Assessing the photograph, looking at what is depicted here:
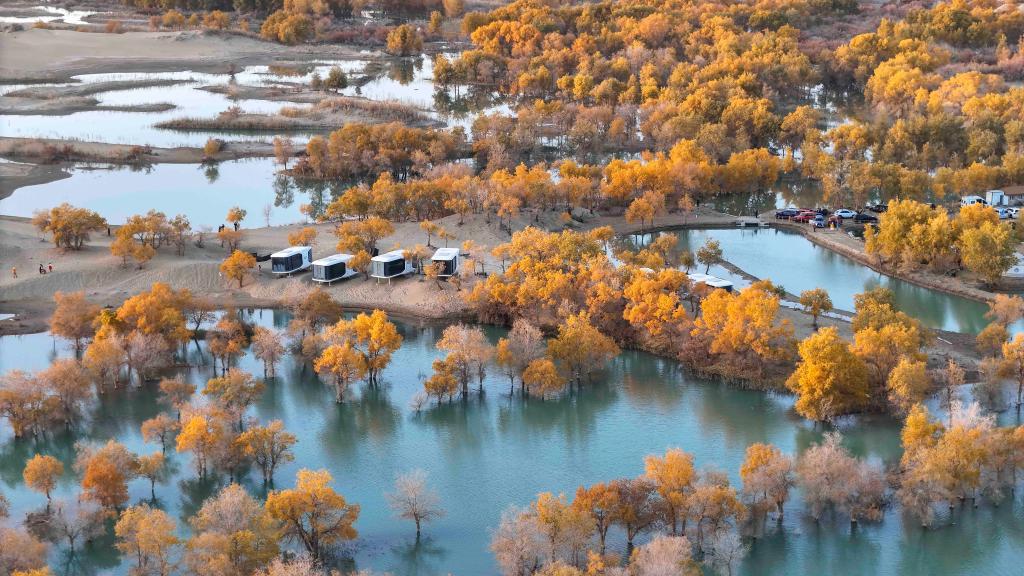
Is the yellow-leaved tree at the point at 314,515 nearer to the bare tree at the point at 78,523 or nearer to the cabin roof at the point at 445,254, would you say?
the bare tree at the point at 78,523

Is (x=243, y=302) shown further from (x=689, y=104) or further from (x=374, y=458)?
(x=689, y=104)

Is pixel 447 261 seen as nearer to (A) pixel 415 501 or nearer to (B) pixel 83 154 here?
(A) pixel 415 501

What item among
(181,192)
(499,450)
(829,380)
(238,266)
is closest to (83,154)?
(181,192)

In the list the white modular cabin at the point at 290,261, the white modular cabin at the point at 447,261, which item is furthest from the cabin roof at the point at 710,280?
the white modular cabin at the point at 290,261

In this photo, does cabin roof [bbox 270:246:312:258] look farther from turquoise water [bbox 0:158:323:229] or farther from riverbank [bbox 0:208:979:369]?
turquoise water [bbox 0:158:323:229]

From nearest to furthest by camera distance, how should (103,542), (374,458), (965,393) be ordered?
1. (103,542)
2. (374,458)
3. (965,393)

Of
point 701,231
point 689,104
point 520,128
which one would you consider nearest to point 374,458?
point 701,231
